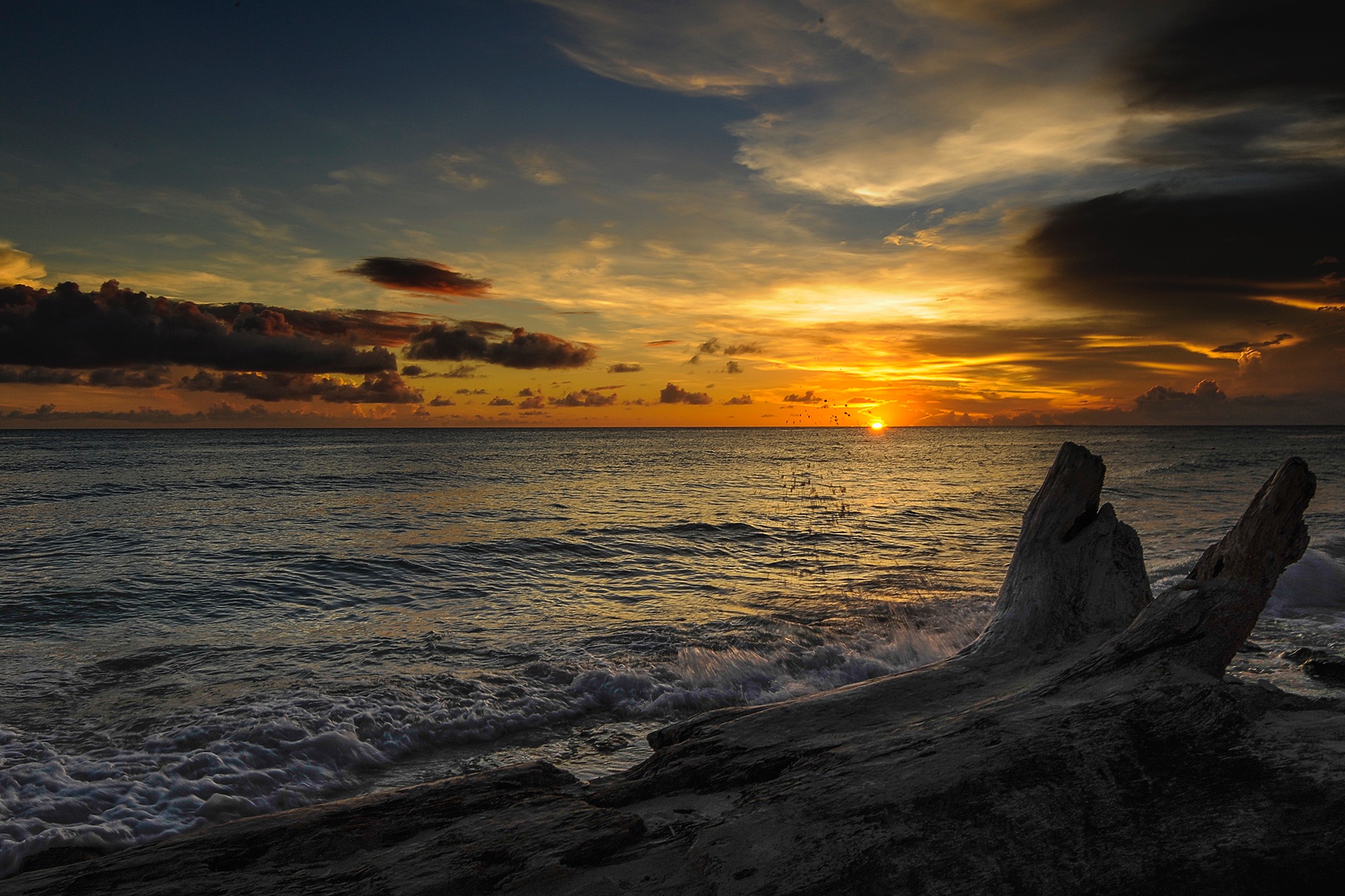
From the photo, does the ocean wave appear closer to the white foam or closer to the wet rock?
the wet rock

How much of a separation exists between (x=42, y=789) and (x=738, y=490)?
35.4m

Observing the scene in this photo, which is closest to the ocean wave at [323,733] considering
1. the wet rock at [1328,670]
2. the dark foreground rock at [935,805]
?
the dark foreground rock at [935,805]

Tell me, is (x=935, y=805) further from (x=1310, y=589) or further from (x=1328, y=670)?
(x=1310, y=589)

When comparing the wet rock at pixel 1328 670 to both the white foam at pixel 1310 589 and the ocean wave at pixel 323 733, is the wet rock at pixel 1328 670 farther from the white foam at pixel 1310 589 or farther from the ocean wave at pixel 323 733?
the ocean wave at pixel 323 733

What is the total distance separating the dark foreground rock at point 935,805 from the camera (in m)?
3.19

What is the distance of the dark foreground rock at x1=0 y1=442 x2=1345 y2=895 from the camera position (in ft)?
10.5

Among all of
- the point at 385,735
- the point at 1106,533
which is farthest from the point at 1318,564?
the point at 385,735

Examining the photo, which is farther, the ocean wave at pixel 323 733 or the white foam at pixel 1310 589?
the white foam at pixel 1310 589

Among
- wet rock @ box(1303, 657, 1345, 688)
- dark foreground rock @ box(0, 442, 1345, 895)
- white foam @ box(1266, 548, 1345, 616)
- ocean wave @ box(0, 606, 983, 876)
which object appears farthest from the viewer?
white foam @ box(1266, 548, 1345, 616)

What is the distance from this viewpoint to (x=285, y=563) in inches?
711

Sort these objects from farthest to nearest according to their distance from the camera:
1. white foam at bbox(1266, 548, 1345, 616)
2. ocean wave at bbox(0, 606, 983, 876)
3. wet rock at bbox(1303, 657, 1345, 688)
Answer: white foam at bbox(1266, 548, 1345, 616), wet rock at bbox(1303, 657, 1345, 688), ocean wave at bbox(0, 606, 983, 876)

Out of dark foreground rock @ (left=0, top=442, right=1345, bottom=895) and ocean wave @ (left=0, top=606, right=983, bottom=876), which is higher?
dark foreground rock @ (left=0, top=442, right=1345, bottom=895)

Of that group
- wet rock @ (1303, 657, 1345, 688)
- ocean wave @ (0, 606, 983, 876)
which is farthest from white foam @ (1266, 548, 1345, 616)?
ocean wave @ (0, 606, 983, 876)

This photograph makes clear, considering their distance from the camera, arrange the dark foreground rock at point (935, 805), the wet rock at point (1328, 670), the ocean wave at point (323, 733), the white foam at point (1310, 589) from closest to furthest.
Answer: the dark foreground rock at point (935, 805) < the ocean wave at point (323, 733) < the wet rock at point (1328, 670) < the white foam at point (1310, 589)
